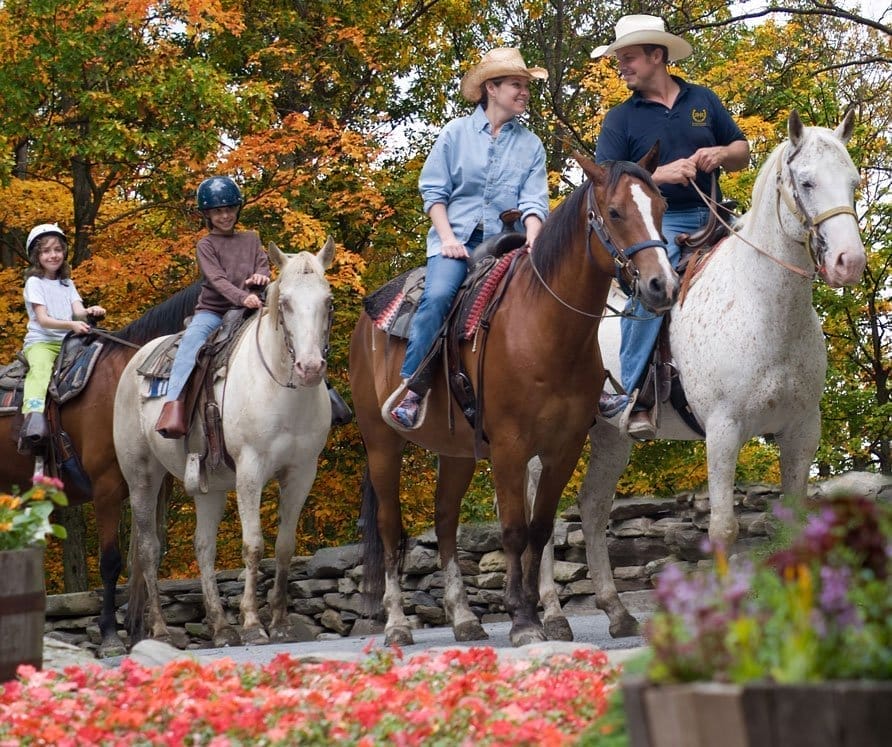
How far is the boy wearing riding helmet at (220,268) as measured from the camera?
32.9 ft

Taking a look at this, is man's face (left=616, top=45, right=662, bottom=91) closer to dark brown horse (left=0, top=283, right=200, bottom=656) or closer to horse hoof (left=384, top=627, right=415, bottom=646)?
horse hoof (left=384, top=627, right=415, bottom=646)

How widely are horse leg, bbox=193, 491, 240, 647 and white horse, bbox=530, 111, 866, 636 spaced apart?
4.08m

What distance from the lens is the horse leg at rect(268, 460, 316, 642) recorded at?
9.70 m

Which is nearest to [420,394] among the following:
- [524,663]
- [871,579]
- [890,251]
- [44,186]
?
[524,663]

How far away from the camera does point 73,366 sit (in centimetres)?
1094

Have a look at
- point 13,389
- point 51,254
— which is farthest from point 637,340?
point 13,389

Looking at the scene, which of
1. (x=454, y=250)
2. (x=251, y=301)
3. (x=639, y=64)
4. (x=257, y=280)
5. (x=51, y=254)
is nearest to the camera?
(x=454, y=250)

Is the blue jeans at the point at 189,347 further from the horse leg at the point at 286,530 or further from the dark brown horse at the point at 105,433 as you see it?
the horse leg at the point at 286,530

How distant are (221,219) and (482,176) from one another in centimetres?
246

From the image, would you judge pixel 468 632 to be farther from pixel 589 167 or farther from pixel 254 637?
pixel 589 167

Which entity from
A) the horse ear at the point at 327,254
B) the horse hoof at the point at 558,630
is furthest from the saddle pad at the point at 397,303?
the horse hoof at the point at 558,630

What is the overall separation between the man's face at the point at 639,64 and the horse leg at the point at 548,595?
7.93ft

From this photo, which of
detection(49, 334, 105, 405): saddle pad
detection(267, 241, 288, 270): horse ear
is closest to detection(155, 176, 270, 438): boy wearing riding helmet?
detection(267, 241, 288, 270): horse ear

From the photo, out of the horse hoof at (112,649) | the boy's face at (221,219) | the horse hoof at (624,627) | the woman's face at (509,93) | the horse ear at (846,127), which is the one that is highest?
the woman's face at (509,93)
